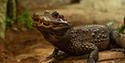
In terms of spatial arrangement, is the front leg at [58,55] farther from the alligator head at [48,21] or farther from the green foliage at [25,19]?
the green foliage at [25,19]

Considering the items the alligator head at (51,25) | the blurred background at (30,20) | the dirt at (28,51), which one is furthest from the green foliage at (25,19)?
the alligator head at (51,25)

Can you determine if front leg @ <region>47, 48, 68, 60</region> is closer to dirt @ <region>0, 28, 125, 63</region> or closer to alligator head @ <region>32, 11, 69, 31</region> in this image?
dirt @ <region>0, 28, 125, 63</region>

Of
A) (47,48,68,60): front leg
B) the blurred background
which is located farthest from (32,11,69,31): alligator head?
(47,48,68,60): front leg

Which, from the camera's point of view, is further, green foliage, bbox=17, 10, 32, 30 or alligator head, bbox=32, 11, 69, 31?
green foliage, bbox=17, 10, 32, 30

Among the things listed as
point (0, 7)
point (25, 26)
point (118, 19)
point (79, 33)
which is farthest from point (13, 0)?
point (79, 33)

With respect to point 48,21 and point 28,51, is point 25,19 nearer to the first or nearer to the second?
point 28,51
